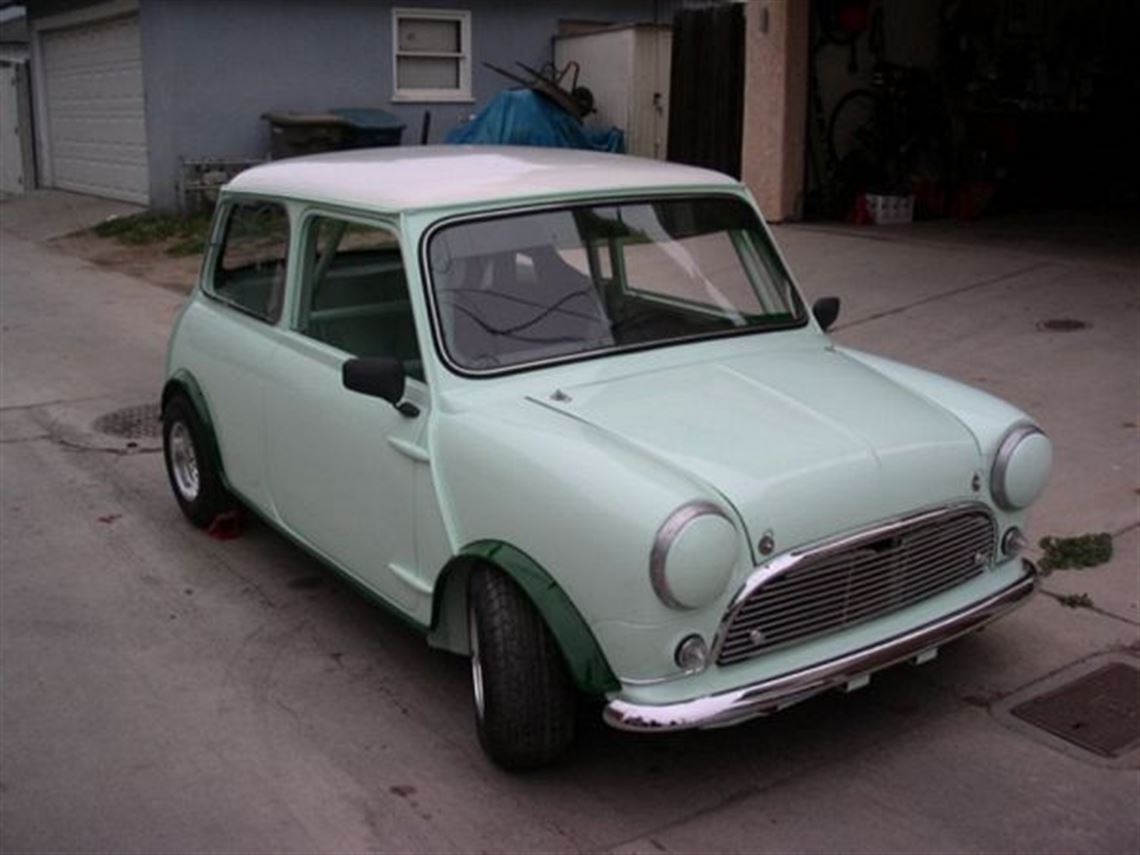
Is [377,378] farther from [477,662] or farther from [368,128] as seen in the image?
[368,128]

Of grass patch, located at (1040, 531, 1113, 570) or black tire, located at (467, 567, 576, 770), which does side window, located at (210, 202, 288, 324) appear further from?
grass patch, located at (1040, 531, 1113, 570)

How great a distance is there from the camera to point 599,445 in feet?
11.7

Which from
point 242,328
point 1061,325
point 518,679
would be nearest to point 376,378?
point 518,679

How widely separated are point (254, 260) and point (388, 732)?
7.29ft

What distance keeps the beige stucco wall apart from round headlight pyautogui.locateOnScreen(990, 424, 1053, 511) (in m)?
8.91

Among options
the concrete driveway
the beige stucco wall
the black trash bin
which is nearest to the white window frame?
the black trash bin

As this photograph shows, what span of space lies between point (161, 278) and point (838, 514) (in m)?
11.2

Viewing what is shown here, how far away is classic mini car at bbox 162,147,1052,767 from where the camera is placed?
11.0ft

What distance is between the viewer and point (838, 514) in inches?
137

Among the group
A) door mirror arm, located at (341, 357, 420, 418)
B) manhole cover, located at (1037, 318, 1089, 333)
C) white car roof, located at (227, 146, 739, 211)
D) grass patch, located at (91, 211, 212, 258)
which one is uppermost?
white car roof, located at (227, 146, 739, 211)

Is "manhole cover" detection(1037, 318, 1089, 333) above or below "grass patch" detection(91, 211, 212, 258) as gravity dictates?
above

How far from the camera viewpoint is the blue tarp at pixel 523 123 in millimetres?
16625

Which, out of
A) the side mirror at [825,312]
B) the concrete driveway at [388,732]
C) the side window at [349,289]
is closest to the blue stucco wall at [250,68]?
the concrete driveway at [388,732]

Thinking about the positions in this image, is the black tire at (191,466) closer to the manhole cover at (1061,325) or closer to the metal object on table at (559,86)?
the manhole cover at (1061,325)
